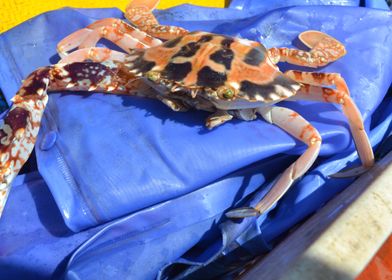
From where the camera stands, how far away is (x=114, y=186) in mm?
1430

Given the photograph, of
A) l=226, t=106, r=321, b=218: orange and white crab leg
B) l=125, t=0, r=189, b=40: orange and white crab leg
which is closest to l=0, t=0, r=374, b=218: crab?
l=226, t=106, r=321, b=218: orange and white crab leg

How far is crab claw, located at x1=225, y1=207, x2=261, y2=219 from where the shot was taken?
143 cm

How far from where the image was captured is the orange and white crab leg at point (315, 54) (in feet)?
5.74

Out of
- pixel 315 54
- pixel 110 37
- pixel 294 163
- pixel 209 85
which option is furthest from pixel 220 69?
pixel 110 37

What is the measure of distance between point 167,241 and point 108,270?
23 centimetres

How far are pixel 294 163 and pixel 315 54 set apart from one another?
1.88ft

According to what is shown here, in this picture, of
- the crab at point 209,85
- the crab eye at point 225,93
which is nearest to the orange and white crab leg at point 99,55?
the crab at point 209,85

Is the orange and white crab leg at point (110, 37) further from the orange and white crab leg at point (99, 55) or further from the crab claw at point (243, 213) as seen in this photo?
the crab claw at point (243, 213)

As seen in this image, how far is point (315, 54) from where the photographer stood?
1.78 meters

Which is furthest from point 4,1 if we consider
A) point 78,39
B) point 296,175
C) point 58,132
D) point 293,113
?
point 296,175

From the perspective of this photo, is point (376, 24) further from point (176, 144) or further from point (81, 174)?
point (81, 174)

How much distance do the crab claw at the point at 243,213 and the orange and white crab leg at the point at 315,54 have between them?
66cm

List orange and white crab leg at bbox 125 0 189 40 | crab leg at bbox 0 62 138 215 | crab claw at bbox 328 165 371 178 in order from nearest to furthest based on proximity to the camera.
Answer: crab leg at bbox 0 62 138 215, crab claw at bbox 328 165 371 178, orange and white crab leg at bbox 125 0 189 40

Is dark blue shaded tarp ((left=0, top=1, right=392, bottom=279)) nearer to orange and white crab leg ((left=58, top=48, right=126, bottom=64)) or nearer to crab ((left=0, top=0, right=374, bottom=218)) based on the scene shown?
crab ((left=0, top=0, right=374, bottom=218))
